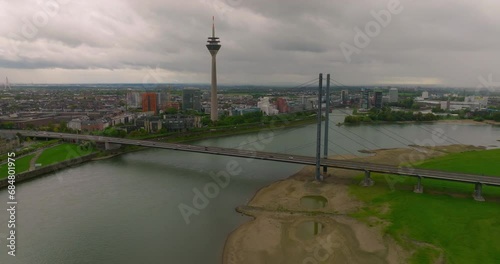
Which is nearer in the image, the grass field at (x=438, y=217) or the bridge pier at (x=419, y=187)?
the grass field at (x=438, y=217)

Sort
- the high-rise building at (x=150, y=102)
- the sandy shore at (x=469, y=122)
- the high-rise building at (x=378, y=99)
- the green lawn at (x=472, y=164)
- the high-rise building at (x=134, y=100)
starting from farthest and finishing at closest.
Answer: the high-rise building at (x=378, y=99) < the high-rise building at (x=134, y=100) < the high-rise building at (x=150, y=102) < the sandy shore at (x=469, y=122) < the green lawn at (x=472, y=164)

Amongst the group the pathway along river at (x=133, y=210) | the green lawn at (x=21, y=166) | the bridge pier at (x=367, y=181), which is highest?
the bridge pier at (x=367, y=181)

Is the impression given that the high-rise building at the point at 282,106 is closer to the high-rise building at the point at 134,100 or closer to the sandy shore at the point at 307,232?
the high-rise building at the point at 134,100

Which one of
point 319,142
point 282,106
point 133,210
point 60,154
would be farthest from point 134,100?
point 319,142

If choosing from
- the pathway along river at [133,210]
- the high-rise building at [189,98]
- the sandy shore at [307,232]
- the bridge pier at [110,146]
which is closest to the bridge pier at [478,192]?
the sandy shore at [307,232]

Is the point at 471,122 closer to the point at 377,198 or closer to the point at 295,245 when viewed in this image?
A: the point at 377,198

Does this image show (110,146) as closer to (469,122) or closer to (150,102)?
(150,102)

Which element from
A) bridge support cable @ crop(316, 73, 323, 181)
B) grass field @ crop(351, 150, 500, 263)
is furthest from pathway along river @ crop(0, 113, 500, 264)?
grass field @ crop(351, 150, 500, 263)

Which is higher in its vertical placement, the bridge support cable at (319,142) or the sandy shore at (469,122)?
the bridge support cable at (319,142)
